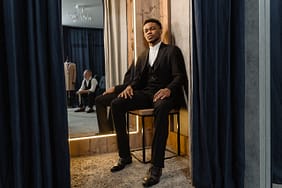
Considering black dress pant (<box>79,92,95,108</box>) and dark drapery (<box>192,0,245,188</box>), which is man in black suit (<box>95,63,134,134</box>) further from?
dark drapery (<box>192,0,245,188</box>)

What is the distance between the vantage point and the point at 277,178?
1.76 meters

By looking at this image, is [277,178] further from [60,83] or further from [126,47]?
[126,47]

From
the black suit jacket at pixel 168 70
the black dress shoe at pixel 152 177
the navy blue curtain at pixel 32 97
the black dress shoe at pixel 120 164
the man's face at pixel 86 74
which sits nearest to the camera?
the navy blue curtain at pixel 32 97

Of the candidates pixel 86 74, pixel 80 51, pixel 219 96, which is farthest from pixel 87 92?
pixel 219 96

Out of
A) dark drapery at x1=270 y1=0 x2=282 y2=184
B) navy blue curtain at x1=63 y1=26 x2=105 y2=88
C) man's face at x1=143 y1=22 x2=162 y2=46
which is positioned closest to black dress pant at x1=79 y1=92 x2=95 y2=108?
navy blue curtain at x1=63 y1=26 x2=105 y2=88

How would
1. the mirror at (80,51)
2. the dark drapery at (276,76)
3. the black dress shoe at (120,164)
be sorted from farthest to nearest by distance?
the mirror at (80,51)
the black dress shoe at (120,164)
the dark drapery at (276,76)

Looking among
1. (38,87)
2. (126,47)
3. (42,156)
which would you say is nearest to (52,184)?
(42,156)

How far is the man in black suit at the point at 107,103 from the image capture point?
251cm

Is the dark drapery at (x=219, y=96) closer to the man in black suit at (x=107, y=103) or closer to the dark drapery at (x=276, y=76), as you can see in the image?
the dark drapery at (x=276, y=76)

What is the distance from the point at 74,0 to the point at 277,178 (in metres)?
2.34

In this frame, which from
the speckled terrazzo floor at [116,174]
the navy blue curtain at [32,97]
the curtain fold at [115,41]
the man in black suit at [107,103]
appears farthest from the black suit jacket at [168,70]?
the navy blue curtain at [32,97]

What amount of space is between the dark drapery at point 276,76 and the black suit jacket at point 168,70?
73cm

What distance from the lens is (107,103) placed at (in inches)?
98.5

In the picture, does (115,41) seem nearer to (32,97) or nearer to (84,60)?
(84,60)
